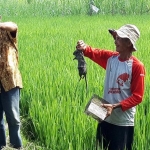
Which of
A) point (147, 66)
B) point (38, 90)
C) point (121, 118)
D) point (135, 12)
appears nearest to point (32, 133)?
point (38, 90)

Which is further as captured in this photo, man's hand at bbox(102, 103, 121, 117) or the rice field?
the rice field

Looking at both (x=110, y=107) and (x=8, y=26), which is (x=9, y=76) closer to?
(x=8, y=26)

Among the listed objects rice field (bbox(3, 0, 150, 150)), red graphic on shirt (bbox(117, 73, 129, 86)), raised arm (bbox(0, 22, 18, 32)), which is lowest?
rice field (bbox(3, 0, 150, 150))

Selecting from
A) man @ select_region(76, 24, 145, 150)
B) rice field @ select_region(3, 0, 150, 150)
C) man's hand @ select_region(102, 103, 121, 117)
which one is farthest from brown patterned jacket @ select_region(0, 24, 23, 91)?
man's hand @ select_region(102, 103, 121, 117)

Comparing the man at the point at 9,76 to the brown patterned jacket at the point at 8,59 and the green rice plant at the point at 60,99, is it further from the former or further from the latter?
the green rice plant at the point at 60,99

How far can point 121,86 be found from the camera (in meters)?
2.46

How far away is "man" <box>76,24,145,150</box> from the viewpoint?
2.39 meters

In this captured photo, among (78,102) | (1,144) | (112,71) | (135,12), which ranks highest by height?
(135,12)

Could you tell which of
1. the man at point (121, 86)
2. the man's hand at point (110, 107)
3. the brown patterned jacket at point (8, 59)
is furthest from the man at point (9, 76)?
the man's hand at point (110, 107)

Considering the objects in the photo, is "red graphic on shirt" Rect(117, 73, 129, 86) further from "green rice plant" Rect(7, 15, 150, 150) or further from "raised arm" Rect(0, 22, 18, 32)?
"raised arm" Rect(0, 22, 18, 32)

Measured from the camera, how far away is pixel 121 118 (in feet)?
8.25

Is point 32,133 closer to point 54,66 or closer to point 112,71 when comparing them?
point 112,71

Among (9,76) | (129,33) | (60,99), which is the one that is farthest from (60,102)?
(129,33)

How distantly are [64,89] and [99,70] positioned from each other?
0.94m
